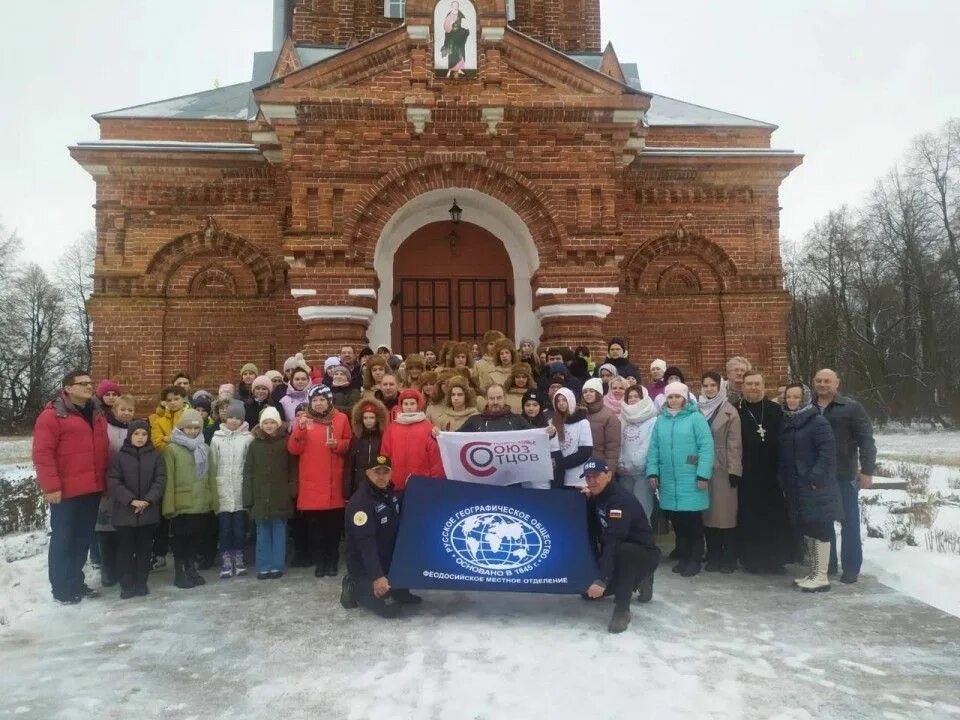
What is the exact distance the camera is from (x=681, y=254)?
1268cm

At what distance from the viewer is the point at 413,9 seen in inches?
400

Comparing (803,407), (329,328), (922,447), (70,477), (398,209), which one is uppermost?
(398,209)

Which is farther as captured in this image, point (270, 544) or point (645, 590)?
point (270, 544)

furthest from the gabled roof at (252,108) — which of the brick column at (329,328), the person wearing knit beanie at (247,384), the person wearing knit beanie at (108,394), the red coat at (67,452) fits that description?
the red coat at (67,452)

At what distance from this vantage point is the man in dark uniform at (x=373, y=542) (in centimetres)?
488

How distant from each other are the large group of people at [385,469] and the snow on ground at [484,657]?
388 millimetres

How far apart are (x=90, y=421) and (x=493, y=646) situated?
361 centimetres

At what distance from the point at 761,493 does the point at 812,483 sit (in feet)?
1.77

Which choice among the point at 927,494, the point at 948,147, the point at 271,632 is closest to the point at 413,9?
the point at 271,632

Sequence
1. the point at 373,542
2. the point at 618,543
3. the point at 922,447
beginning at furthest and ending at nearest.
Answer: the point at 922,447 → the point at 373,542 → the point at 618,543

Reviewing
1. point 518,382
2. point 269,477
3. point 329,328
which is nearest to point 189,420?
point 269,477

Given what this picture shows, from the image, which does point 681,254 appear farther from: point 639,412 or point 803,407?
point 803,407

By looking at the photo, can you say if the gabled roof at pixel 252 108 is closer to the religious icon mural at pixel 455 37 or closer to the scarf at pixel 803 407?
the religious icon mural at pixel 455 37

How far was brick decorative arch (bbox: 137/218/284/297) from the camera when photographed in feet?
39.0
